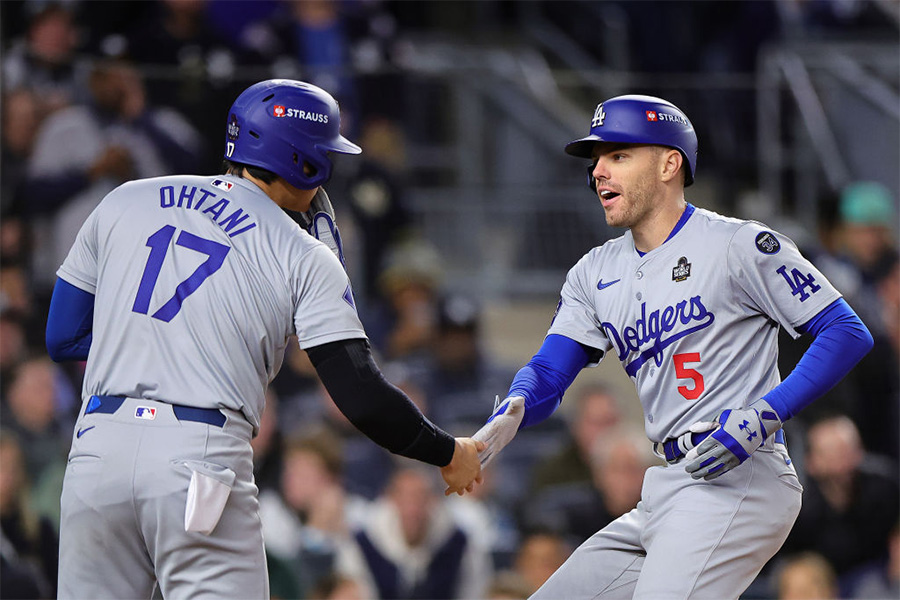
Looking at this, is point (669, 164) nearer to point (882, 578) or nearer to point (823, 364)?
point (823, 364)

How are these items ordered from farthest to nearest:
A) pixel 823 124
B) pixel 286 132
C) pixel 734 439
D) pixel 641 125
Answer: pixel 823 124 → pixel 641 125 → pixel 286 132 → pixel 734 439

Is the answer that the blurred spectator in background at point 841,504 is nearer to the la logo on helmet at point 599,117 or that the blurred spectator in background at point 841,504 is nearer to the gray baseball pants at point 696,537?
the gray baseball pants at point 696,537

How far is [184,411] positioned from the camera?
4.11 m

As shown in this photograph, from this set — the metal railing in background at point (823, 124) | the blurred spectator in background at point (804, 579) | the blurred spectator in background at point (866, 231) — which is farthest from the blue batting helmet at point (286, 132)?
the metal railing in background at point (823, 124)

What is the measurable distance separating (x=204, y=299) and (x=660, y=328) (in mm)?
1478

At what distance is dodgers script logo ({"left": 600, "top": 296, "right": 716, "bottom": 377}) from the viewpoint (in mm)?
4453

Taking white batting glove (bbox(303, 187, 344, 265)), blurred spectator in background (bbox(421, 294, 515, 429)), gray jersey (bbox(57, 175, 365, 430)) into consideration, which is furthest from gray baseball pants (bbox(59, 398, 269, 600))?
blurred spectator in background (bbox(421, 294, 515, 429))

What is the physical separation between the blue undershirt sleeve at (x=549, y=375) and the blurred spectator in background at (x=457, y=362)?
134 inches

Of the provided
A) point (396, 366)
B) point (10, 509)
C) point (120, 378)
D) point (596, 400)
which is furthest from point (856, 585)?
point (120, 378)

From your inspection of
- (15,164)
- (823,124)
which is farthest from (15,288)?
(823,124)

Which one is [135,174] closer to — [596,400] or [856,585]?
[596,400]

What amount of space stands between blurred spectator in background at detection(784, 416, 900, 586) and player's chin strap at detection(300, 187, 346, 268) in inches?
166

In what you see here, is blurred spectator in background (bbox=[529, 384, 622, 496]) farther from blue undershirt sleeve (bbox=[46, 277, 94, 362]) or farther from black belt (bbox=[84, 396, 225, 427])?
black belt (bbox=[84, 396, 225, 427])

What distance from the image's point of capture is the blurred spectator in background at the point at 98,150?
7.73 meters
